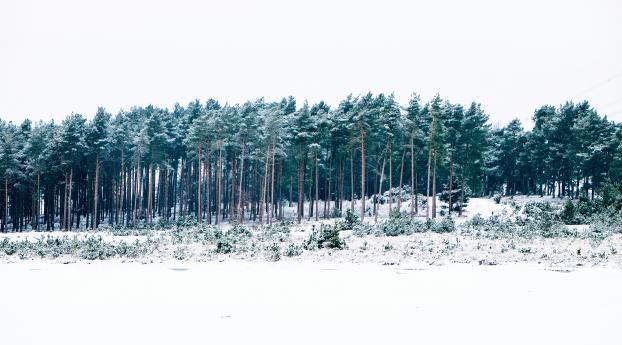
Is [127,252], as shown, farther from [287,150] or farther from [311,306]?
[287,150]

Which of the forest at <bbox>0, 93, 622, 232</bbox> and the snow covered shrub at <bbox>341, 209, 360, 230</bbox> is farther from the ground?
the forest at <bbox>0, 93, 622, 232</bbox>

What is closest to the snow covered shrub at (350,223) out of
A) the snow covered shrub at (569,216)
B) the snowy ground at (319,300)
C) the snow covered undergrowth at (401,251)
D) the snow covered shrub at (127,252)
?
the snow covered undergrowth at (401,251)

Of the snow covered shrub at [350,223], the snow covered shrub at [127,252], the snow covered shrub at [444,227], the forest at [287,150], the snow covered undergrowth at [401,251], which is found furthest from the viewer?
the forest at [287,150]

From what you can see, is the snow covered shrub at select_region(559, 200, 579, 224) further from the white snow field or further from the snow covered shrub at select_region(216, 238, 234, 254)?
the snow covered shrub at select_region(216, 238, 234, 254)

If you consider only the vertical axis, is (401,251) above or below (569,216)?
below

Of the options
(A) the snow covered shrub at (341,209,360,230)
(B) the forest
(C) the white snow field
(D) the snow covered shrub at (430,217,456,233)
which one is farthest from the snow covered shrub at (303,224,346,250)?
(B) the forest

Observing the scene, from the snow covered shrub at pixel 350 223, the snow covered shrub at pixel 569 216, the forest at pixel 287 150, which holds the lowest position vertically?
the snow covered shrub at pixel 350 223

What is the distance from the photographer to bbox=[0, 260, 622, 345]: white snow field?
22.5ft

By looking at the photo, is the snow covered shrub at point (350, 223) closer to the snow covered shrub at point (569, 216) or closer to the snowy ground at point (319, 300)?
the snowy ground at point (319, 300)

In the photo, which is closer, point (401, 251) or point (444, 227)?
point (401, 251)

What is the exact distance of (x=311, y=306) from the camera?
9.11 meters

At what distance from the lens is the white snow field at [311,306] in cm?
686

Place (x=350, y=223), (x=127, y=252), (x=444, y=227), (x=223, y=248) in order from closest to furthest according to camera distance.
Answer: (x=127, y=252), (x=223, y=248), (x=444, y=227), (x=350, y=223)

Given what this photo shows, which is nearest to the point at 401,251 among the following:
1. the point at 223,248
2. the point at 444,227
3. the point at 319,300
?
the point at 223,248
